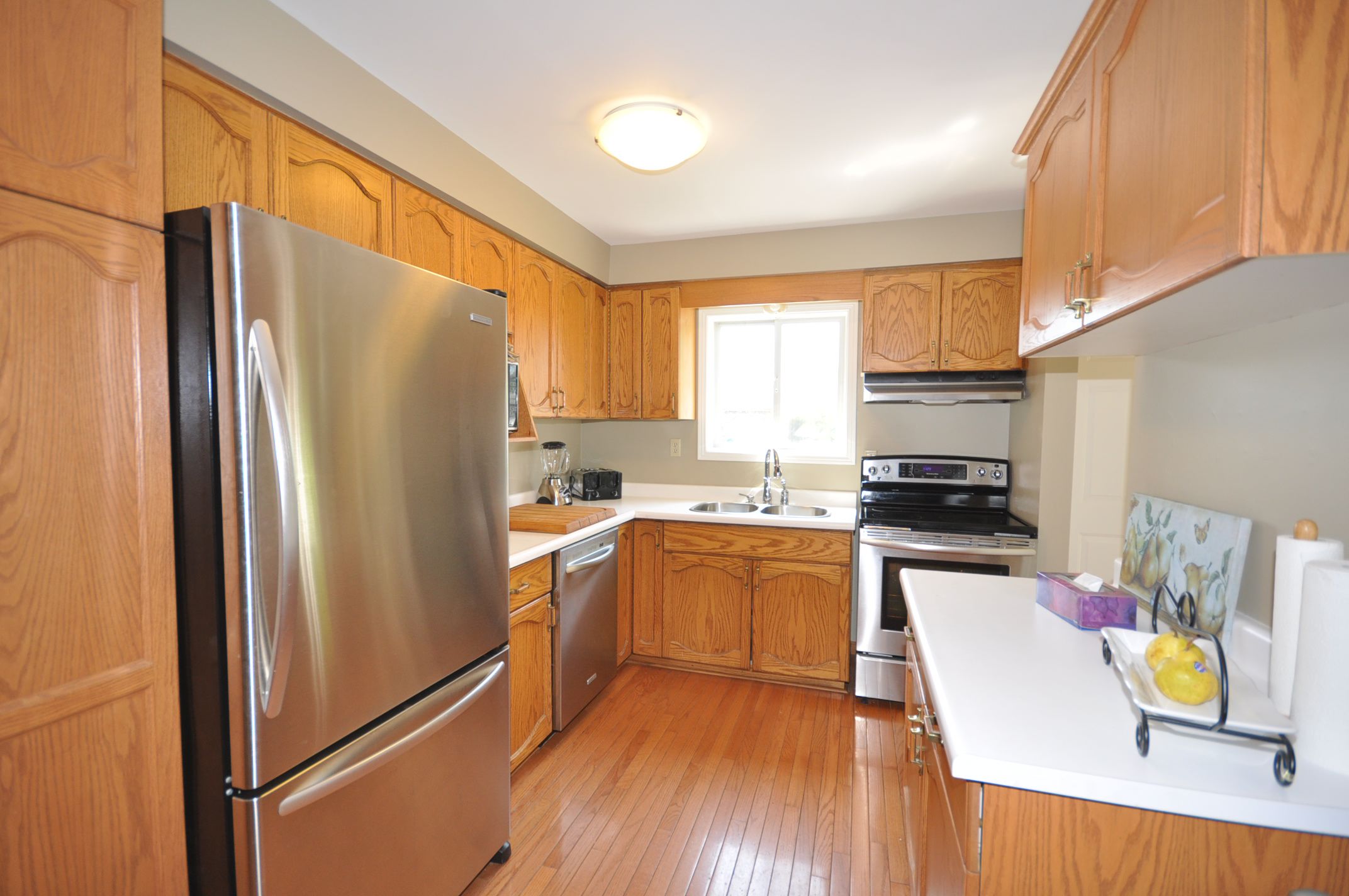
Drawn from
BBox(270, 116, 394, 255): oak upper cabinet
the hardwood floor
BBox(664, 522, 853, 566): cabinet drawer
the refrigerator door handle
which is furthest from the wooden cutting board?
the refrigerator door handle

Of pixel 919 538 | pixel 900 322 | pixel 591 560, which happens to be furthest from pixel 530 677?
pixel 900 322

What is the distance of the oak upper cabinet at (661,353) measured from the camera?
11.2ft

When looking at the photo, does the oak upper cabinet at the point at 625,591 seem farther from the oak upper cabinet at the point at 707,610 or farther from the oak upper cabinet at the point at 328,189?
the oak upper cabinet at the point at 328,189

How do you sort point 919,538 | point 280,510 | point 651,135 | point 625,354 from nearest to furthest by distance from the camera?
point 280,510
point 651,135
point 919,538
point 625,354

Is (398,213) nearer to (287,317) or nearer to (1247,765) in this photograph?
(287,317)

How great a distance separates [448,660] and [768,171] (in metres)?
2.23

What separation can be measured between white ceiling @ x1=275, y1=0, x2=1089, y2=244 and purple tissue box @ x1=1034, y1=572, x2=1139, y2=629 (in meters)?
1.48

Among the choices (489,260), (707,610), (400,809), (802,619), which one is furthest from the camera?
(707,610)

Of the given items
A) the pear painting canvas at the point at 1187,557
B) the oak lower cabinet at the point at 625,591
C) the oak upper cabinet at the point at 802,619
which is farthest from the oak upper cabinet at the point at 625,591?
the pear painting canvas at the point at 1187,557

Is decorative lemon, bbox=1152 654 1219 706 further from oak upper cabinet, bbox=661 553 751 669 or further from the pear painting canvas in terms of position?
oak upper cabinet, bbox=661 553 751 669

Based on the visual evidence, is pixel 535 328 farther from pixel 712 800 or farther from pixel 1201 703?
pixel 1201 703

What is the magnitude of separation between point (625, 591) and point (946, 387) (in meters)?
1.96

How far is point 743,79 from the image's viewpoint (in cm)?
181

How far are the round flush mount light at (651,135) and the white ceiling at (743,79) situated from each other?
40 mm
